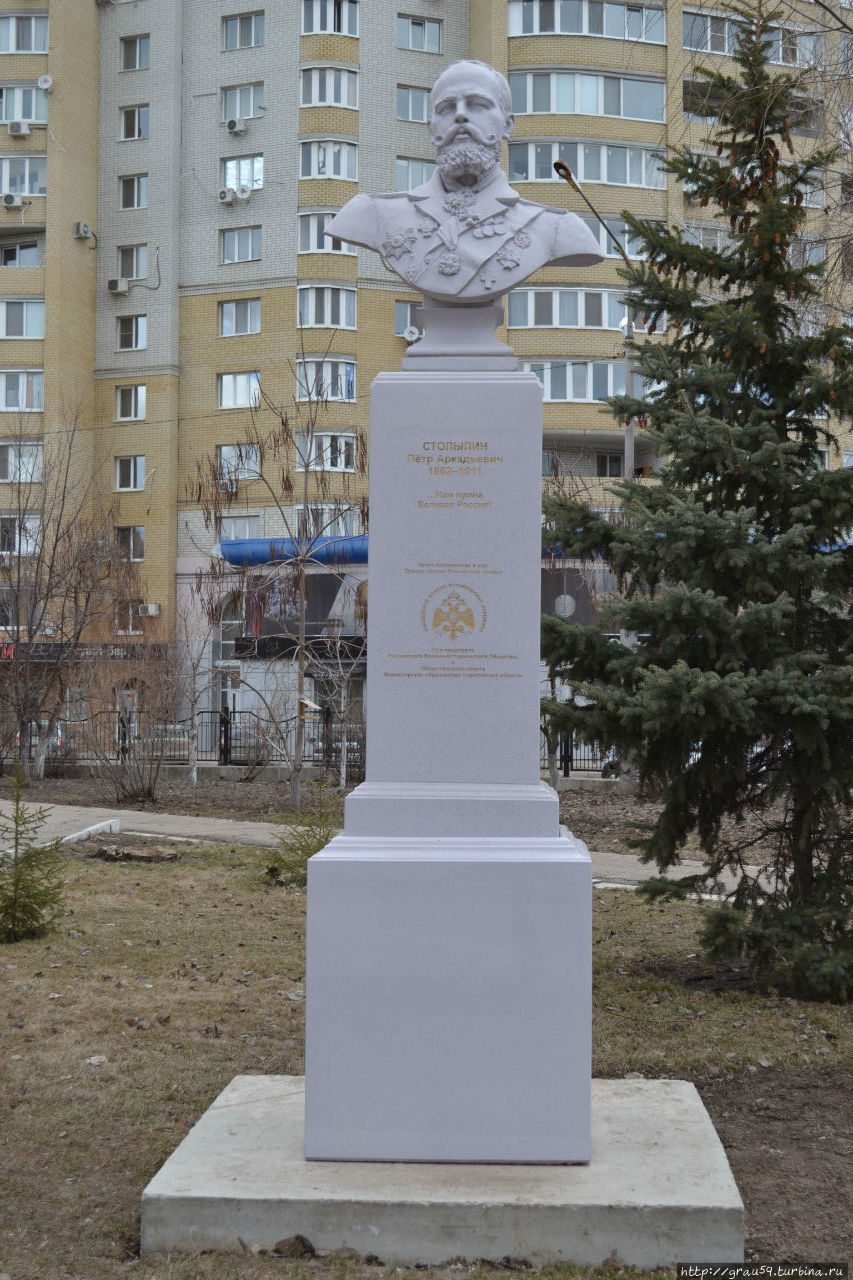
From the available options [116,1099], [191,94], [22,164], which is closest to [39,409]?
[22,164]

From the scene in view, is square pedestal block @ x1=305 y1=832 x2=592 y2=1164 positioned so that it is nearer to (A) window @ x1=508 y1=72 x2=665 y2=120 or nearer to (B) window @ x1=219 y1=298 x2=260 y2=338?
(B) window @ x1=219 y1=298 x2=260 y2=338

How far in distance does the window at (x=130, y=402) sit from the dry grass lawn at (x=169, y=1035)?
28022 mm

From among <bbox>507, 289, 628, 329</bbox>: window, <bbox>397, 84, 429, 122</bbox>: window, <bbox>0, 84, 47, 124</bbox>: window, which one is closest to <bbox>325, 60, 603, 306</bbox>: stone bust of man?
<bbox>507, 289, 628, 329</bbox>: window

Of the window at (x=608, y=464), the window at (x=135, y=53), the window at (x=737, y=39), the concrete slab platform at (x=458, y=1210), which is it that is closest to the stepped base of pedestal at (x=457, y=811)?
the concrete slab platform at (x=458, y=1210)

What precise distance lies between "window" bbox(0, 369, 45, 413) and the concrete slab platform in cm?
3494

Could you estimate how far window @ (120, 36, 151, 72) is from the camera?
37906 millimetres

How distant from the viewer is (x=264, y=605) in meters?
25.9

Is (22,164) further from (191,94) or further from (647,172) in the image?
(647,172)

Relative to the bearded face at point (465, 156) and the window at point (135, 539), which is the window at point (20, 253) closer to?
the window at point (135, 539)

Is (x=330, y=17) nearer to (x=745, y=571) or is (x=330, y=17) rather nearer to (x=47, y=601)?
(x=47, y=601)

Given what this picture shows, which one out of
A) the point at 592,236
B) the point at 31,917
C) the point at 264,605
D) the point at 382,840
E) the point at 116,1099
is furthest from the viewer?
the point at 264,605

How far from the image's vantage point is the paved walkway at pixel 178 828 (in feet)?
44.1

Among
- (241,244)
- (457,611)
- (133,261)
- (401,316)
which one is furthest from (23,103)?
(457,611)

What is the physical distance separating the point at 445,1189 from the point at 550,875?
1074 mm
